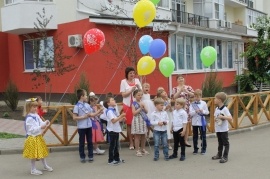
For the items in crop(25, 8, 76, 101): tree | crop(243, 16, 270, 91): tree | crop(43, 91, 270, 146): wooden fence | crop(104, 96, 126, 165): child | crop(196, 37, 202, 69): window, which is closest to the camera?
crop(104, 96, 126, 165): child

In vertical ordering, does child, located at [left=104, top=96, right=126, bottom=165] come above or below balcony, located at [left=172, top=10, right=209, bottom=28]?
below

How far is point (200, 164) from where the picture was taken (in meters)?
7.42

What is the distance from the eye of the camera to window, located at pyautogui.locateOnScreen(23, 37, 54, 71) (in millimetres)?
16409

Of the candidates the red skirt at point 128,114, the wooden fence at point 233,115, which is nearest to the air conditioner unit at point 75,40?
the wooden fence at point 233,115

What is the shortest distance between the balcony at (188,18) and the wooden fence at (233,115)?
12.5 meters

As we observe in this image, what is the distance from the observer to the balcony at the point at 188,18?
81.7ft

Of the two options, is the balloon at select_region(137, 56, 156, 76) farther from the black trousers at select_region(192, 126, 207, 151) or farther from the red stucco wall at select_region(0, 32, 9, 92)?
the red stucco wall at select_region(0, 32, 9, 92)

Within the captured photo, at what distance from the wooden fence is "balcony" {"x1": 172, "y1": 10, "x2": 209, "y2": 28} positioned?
12494mm

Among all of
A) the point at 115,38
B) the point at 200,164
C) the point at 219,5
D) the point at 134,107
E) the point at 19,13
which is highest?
the point at 219,5

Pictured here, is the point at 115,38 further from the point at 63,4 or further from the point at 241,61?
the point at 241,61

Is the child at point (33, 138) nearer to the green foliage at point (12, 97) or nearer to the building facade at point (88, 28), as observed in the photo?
the building facade at point (88, 28)

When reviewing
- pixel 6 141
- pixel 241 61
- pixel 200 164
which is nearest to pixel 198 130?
pixel 200 164

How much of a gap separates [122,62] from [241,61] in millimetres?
13709

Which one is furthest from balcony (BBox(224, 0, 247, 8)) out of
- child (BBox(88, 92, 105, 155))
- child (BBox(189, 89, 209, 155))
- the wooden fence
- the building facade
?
child (BBox(88, 92, 105, 155))
